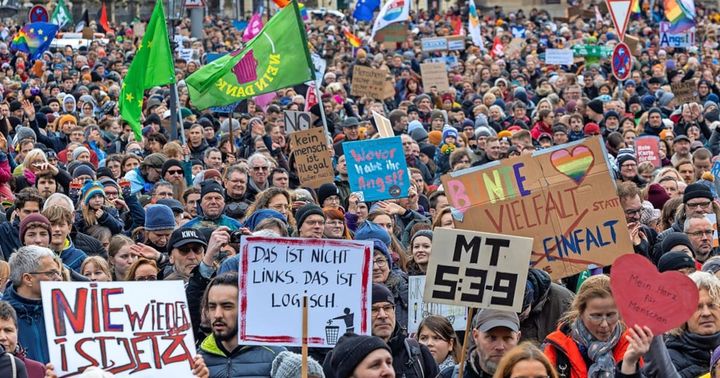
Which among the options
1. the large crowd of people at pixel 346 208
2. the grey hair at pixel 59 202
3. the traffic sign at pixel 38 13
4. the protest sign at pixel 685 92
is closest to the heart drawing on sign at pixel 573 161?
the large crowd of people at pixel 346 208

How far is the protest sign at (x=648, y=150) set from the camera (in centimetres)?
1588

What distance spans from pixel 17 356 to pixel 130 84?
375 inches

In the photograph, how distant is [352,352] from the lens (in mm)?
6086

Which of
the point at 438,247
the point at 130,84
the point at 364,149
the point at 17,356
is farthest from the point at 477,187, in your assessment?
the point at 130,84

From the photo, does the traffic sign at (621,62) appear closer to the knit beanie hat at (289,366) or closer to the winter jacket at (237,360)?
the winter jacket at (237,360)

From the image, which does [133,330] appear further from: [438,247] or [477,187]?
[477,187]

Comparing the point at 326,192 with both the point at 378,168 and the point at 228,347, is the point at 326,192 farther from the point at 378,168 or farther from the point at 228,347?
the point at 228,347

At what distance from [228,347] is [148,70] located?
9705 mm

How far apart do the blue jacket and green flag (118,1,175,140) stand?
8412mm

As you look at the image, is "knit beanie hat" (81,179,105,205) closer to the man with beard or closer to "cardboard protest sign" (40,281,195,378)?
the man with beard

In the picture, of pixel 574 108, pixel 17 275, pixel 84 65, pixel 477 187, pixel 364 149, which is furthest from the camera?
pixel 84 65

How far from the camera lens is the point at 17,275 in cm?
742

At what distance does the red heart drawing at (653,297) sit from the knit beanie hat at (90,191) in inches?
212

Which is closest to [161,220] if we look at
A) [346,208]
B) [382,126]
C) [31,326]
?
[31,326]
